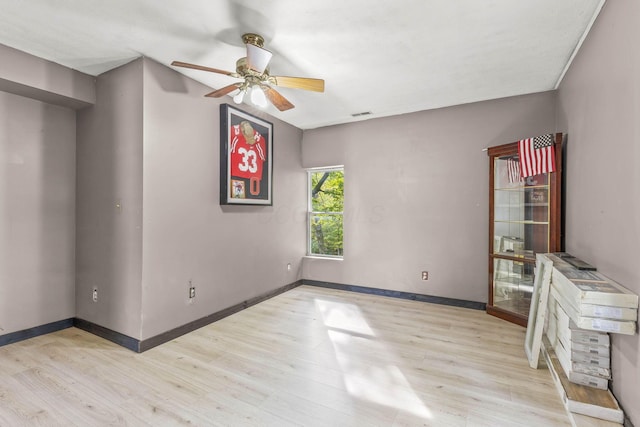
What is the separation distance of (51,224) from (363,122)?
13.3 ft

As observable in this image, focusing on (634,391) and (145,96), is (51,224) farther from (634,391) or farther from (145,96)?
(634,391)

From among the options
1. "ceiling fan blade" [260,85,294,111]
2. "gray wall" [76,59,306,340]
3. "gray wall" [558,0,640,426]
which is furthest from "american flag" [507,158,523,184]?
"gray wall" [76,59,306,340]

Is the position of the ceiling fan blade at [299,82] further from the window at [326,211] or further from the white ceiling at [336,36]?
the window at [326,211]

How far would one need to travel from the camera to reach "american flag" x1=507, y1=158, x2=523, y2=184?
10.8 feet

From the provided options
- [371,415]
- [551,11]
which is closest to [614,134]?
[551,11]

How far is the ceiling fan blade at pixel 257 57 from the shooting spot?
6.97 feet

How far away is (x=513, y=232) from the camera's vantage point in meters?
3.43

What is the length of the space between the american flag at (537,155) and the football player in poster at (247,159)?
3069 millimetres

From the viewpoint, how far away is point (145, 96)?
2.63 metres

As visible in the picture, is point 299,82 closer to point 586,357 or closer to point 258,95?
point 258,95

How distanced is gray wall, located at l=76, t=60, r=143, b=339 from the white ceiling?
36cm

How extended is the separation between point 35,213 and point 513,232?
5164 mm

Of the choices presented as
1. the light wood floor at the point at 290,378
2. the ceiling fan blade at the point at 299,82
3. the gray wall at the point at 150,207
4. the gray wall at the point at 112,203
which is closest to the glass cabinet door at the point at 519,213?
the light wood floor at the point at 290,378

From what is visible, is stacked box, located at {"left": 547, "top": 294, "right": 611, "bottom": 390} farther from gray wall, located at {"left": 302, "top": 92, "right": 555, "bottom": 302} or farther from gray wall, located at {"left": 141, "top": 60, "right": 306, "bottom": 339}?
gray wall, located at {"left": 141, "top": 60, "right": 306, "bottom": 339}
